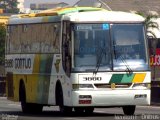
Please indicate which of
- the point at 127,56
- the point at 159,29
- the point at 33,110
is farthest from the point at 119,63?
the point at 159,29

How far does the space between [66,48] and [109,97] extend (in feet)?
6.25

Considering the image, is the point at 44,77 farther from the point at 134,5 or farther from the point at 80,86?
the point at 134,5

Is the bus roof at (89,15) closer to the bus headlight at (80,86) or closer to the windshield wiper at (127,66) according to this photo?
the windshield wiper at (127,66)

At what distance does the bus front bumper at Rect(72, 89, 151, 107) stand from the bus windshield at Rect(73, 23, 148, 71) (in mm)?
→ 678

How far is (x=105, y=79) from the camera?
24.4 meters

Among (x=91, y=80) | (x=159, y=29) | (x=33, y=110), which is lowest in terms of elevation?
(x=159, y=29)

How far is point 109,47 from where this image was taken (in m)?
24.8

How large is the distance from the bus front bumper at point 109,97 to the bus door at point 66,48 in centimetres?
80

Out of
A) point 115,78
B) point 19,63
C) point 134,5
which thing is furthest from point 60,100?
point 134,5

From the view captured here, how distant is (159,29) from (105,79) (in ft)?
184

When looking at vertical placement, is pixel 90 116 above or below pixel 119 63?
below

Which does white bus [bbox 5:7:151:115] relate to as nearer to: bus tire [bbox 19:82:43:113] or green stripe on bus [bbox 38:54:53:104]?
green stripe on bus [bbox 38:54:53:104]

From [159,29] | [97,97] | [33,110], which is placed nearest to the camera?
[97,97]

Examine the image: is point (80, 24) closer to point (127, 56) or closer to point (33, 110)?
point (127, 56)
